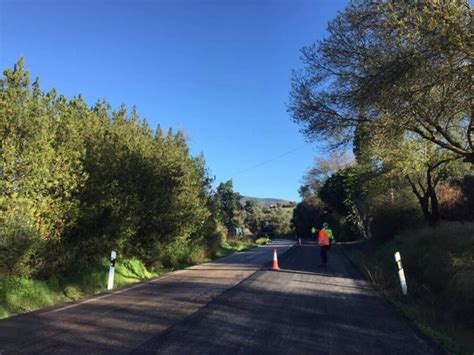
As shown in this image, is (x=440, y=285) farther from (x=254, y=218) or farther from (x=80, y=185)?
(x=254, y=218)

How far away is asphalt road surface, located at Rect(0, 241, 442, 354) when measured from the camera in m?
6.52

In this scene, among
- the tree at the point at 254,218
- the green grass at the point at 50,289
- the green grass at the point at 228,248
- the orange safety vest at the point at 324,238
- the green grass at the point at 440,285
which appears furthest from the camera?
the tree at the point at 254,218

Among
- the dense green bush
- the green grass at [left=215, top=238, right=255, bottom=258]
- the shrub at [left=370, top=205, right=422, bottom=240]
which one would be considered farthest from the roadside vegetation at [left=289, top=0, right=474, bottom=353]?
the green grass at [left=215, top=238, right=255, bottom=258]

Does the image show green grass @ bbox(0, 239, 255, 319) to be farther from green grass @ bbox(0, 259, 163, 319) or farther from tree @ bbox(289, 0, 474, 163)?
tree @ bbox(289, 0, 474, 163)

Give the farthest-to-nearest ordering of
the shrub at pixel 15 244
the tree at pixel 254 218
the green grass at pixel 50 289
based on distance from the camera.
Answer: the tree at pixel 254 218, the shrub at pixel 15 244, the green grass at pixel 50 289

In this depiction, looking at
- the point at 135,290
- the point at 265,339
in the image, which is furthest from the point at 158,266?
the point at 265,339

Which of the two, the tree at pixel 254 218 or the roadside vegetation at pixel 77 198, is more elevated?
the tree at pixel 254 218

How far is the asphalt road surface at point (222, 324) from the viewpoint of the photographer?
652 cm

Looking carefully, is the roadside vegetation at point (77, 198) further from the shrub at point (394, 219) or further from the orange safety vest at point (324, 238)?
the shrub at point (394, 219)

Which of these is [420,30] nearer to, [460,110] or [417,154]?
[460,110]

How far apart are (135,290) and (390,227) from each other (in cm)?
2035

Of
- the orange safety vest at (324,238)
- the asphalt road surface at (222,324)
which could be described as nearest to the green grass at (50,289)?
the asphalt road surface at (222,324)

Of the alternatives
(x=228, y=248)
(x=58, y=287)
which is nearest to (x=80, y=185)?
(x=58, y=287)

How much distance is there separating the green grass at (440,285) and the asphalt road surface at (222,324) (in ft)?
1.54
